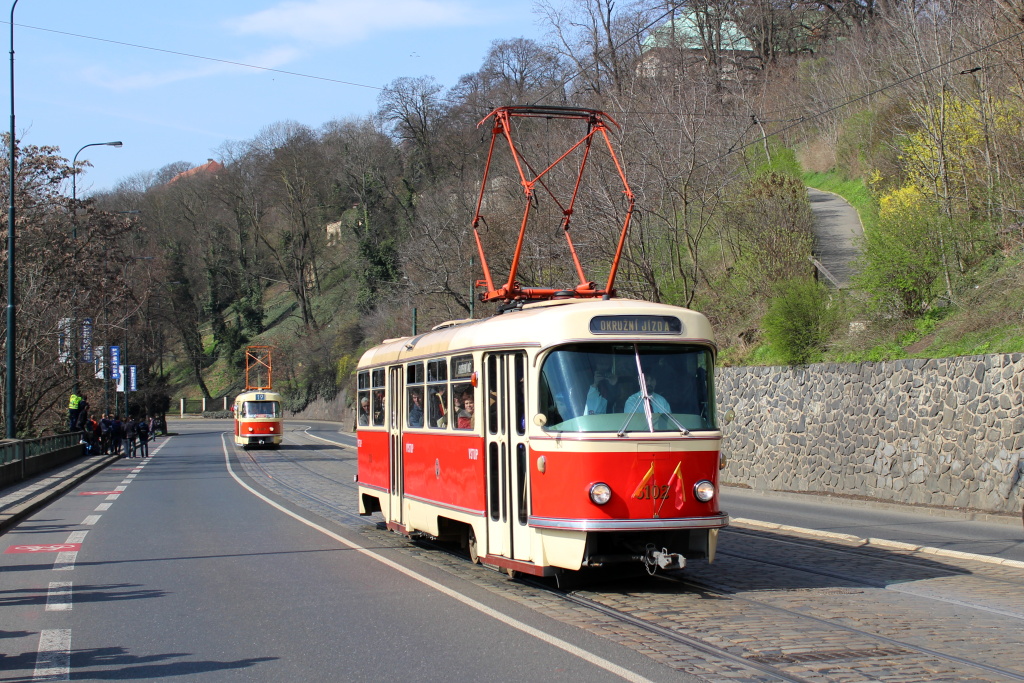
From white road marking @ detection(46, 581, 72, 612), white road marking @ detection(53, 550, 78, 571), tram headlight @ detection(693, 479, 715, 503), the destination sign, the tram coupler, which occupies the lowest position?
white road marking @ detection(53, 550, 78, 571)

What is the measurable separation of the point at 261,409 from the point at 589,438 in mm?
39780

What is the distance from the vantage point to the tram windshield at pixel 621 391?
369 inches

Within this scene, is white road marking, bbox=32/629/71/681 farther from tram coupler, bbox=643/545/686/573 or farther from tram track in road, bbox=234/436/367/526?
tram track in road, bbox=234/436/367/526

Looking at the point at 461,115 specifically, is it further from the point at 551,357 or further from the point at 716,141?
the point at 551,357

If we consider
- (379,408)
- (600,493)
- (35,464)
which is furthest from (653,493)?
(35,464)

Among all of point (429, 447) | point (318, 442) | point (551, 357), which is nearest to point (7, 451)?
point (429, 447)

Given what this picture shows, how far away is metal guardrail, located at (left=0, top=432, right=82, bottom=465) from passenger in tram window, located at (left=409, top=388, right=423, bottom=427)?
15143mm

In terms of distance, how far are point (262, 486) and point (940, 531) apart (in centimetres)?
1610

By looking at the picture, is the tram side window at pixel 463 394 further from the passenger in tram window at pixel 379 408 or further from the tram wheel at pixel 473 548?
the passenger in tram window at pixel 379 408

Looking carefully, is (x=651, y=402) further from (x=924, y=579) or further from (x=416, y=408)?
(x=416, y=408)

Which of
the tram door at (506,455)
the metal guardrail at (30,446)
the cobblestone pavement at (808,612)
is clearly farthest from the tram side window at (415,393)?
the metal guardrail at (30,446)

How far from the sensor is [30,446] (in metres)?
28.4

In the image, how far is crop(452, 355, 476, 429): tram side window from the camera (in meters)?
10.9

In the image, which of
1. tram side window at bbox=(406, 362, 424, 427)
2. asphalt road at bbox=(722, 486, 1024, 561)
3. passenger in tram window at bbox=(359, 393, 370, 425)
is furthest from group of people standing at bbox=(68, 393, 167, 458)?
tram side window at bbox=(406, 362, 424, 427)
